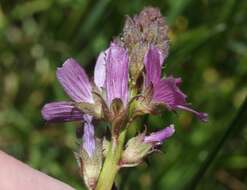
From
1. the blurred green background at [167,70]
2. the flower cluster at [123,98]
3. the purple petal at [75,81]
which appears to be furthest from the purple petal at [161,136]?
the blurred green background at [167,70]

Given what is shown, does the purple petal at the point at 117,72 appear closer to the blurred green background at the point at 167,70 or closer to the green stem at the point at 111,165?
the green stem at the point at 111,165

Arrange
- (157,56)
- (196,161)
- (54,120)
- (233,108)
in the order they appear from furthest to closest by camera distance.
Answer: (233,108) < (196,161) < (54,120) < (157,56)

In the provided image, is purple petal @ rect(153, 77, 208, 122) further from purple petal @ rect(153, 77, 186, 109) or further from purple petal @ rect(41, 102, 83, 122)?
purple petal @ rect(41, 102, 83, 122)

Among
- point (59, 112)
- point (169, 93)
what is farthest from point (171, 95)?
point (59, 112)

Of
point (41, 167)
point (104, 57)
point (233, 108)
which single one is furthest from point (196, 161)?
point (104, 57)

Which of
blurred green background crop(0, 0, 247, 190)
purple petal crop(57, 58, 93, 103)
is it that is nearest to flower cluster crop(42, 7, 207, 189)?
purple petal crop(57, 58, 93, 103)

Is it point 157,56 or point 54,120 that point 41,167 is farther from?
point 157,56
